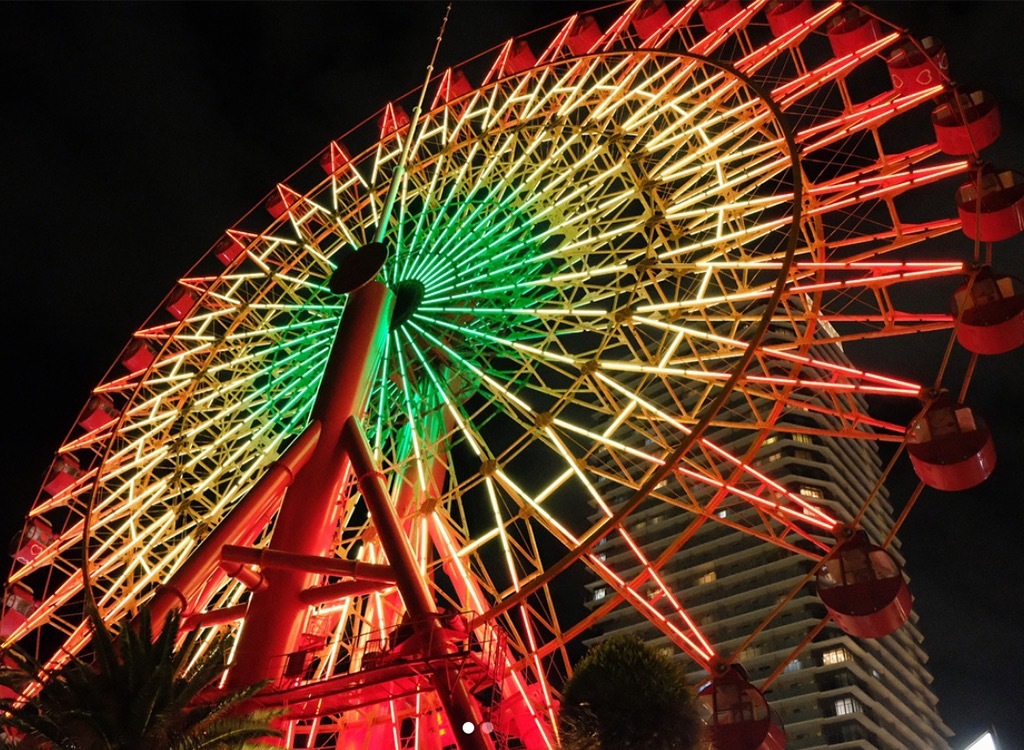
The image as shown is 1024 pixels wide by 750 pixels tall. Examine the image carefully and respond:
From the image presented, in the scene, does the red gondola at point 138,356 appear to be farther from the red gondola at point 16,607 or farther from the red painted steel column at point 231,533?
the red painted steel column at point 231,533

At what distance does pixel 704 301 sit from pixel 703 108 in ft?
12.9

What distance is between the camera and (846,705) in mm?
50281

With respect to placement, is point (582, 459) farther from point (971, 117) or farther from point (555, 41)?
point (555, 41)

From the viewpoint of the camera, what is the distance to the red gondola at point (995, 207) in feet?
52.4

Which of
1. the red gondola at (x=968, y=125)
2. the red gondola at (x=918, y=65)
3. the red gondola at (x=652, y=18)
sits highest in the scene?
the red gondola at (x=652, y=18)

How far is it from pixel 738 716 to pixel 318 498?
667 cm

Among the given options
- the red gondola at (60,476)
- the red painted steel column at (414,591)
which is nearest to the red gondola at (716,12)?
the red painted steel column at (414,591)

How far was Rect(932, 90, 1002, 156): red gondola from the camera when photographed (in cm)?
1639

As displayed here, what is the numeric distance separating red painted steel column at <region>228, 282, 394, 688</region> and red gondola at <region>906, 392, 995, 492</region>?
322 inches

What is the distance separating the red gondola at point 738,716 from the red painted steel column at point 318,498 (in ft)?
17.9

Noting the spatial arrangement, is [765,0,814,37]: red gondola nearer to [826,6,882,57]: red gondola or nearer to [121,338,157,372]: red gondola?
[826,6,882,57]: red gondola

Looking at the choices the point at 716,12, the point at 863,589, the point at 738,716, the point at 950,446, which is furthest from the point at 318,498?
the point at 716,12

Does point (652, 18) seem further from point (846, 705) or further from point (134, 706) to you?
point (846, 705)

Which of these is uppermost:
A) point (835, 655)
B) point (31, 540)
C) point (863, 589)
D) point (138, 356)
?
Result: point (835, 655)
